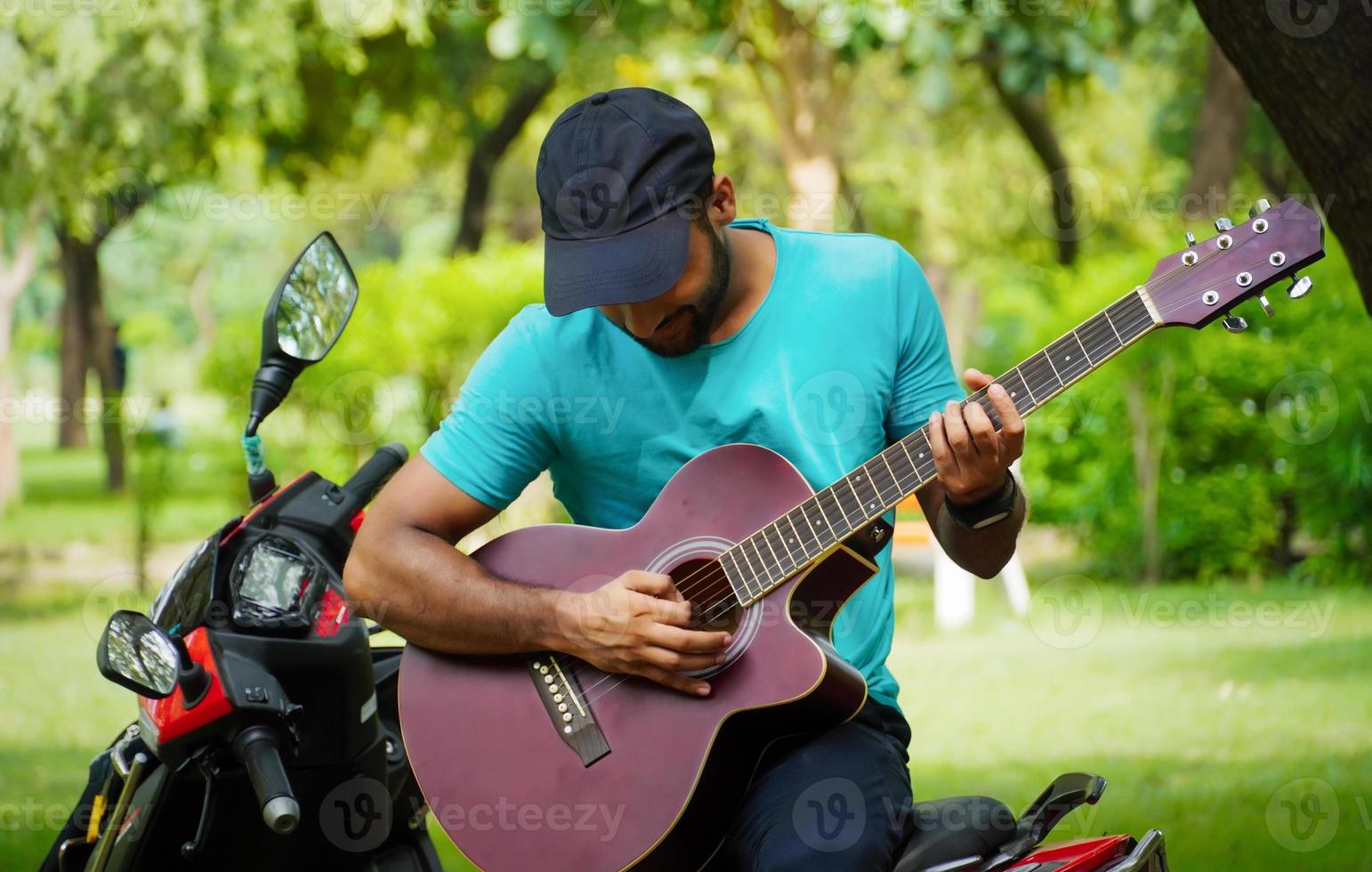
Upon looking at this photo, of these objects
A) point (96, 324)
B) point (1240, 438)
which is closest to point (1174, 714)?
point (1240, 438)

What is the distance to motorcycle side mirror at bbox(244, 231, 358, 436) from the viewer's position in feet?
9.21

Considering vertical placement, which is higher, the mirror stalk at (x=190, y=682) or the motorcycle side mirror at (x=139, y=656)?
the motorcycle side mirror at (x=139, y=656)

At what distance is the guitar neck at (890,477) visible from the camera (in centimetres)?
251

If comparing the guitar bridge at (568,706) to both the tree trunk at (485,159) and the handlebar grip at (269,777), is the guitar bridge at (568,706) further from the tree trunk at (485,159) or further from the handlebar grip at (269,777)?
the tree trunk at (485,159)

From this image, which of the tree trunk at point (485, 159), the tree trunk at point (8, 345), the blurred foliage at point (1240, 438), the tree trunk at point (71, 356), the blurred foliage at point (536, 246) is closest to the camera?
the blurred foliage at point (1240, 438)

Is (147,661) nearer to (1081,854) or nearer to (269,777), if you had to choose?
(269,777)

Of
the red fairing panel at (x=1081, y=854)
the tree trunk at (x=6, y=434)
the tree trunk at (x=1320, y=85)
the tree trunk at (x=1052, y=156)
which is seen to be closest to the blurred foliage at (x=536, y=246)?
the tree trunk at (x=1052, y=156)

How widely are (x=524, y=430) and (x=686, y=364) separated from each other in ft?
1.14

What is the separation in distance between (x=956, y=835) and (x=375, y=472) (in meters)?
1.36

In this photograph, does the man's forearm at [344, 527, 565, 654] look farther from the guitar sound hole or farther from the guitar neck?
the guitar neck

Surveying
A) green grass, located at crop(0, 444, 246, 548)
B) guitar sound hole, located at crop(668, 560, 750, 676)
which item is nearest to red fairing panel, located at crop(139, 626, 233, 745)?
guitar sound hole, located at crop(668, 560, 750, 676)

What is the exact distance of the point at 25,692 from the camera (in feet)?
25.5

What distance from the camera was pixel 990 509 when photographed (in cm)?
261

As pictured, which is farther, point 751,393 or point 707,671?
point 751,393
